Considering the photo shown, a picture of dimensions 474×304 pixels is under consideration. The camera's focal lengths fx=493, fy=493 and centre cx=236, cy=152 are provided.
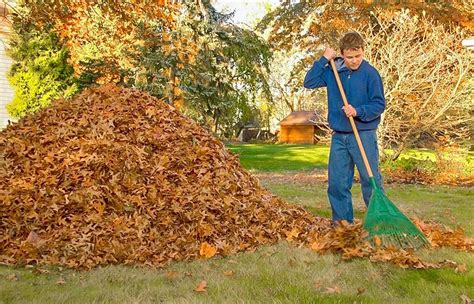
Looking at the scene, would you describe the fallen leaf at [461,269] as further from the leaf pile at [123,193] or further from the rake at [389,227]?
the leaf pile at [123,193]

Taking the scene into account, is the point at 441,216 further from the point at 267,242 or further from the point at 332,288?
the point at 332,288

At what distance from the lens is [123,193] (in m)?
4.25

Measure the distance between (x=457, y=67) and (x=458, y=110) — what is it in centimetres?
98

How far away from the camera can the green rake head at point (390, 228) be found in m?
3.81

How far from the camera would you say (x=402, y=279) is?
127 inches

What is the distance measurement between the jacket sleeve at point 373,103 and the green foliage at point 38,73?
10733 mm

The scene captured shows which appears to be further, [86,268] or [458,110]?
[458,110]

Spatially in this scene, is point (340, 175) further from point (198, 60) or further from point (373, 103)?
point (198, 60)

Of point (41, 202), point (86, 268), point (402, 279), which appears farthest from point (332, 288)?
point (41, 202)

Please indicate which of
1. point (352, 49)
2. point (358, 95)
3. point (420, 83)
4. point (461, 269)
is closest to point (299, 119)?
point (420, 83)

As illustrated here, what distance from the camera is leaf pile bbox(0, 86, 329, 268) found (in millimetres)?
3816

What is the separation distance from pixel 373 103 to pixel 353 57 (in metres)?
0.43

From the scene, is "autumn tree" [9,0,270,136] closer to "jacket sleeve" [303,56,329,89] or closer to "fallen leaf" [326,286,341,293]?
"jacket sleeve" [303,56,329,89]

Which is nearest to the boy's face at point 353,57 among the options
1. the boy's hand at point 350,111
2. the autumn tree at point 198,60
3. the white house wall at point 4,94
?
the boy's hand at point 350,111
